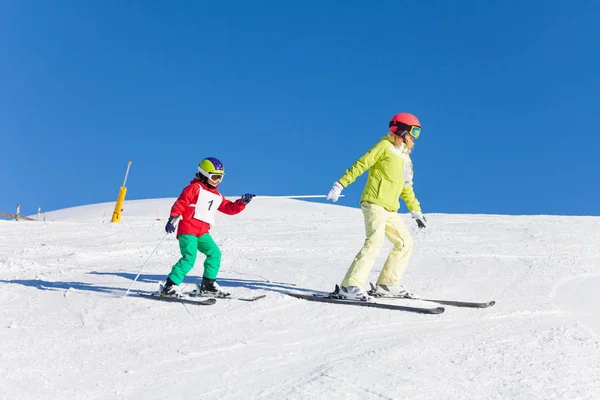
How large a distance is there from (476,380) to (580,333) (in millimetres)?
1762

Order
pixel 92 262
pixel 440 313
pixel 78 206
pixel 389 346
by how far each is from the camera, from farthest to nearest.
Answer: pixel 78 206, pixel 92 262, pixel 440 313, pixel 389 346

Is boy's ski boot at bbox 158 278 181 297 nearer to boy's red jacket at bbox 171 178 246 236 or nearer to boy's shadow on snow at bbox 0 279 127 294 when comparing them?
boy's red jacket at bbox 171 178 246 236

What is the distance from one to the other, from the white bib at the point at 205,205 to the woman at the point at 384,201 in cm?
146

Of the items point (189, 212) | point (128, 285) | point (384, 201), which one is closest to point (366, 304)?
point (384, 201)

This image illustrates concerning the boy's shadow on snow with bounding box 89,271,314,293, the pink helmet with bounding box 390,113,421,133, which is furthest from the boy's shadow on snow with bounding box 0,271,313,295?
the pink helmet with bounding box 390,113,421,133

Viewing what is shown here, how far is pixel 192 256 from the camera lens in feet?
24.2

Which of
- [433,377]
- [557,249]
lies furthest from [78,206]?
[433,377]

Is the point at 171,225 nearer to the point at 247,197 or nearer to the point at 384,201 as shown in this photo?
the point at 247,197

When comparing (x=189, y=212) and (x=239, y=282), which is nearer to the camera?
(x=189, y=212)

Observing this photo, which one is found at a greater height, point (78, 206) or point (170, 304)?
point (78, 206)

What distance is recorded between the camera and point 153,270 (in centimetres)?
993

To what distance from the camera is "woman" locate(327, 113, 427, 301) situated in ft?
23.2

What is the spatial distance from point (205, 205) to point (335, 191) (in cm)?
156

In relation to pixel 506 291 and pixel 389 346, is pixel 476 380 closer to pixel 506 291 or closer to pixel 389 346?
pixel 389 346
